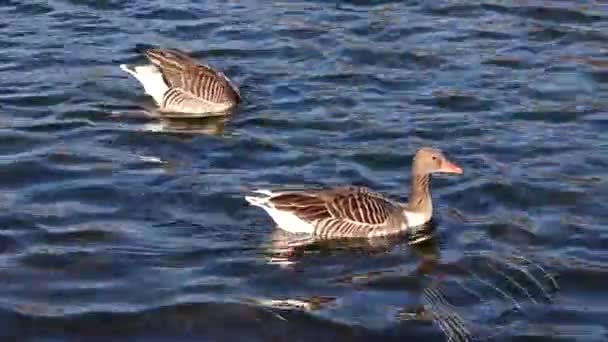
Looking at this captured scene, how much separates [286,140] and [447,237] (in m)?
3.23

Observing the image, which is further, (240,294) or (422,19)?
(422,19)

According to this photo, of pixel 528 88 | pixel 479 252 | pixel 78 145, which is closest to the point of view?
pixel 479 252

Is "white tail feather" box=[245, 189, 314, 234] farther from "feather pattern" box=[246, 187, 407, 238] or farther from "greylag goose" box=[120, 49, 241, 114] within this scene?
"greylag goose" box=[120, 49, 241, 114]

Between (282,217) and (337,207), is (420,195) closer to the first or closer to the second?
(337,207)

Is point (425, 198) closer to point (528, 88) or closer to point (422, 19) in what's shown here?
point (528, 88)

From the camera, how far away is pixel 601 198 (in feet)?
52.1

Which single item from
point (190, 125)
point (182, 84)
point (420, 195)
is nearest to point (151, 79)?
point (182, 84)

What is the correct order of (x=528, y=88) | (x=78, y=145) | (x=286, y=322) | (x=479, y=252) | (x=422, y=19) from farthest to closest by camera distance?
1. (x=422, y=19)
2. (x=528, y=88)
3. (x=78, y=145)
4. (x=479, y=252)
5. (x=286, y=322)

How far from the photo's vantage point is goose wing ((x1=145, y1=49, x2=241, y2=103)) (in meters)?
19.2

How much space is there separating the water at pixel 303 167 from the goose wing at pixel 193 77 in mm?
350

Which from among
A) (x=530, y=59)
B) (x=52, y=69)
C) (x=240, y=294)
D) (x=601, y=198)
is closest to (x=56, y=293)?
(x=240, y=294)

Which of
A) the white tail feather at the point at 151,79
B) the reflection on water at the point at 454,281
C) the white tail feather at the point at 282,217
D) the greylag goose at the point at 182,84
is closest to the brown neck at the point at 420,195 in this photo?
the reflection on water at the point at 454,281

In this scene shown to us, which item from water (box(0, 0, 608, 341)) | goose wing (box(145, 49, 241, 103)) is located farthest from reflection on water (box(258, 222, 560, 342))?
goose wing (box(145, 49, 241, 103))

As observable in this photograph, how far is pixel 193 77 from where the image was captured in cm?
1956
